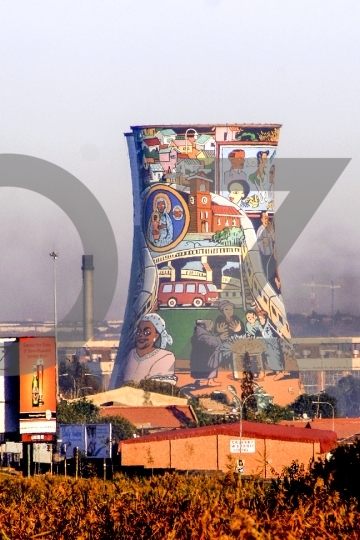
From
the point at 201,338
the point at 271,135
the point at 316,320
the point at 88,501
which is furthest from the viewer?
the point at 316,320

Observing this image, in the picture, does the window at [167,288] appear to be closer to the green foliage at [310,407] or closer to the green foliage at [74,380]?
the green foliage at [310,407]

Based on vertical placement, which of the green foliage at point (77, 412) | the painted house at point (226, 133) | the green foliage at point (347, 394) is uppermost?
the painted house at point (226, 133)

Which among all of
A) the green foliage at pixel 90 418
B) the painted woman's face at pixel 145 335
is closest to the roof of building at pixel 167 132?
the painted woman's face at pixel 145 335

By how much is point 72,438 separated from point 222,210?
3267 centimetres

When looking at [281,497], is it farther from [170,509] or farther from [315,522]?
[315,522]

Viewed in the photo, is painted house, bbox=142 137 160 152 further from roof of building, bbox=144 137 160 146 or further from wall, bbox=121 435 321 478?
wall, bbox=121 435 321 478

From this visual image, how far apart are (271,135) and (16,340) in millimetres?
35385

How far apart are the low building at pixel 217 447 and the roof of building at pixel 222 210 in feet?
99.0

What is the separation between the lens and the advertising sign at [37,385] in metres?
25.3

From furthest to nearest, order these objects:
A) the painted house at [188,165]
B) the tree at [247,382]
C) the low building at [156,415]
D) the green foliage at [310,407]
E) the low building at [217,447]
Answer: the green foliage at [310,407]
the tree at [247,382]
the painted house at [188,165]
the low building at [156,415]
the low building at [217,447]

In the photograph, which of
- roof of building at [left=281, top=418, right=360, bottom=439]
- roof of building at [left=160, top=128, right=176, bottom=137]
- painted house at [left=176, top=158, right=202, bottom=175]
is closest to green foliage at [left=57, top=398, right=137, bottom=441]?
roof of building at [left=281, top=418, right=360, bottom=439]

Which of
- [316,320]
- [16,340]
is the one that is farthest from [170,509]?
[316,320]

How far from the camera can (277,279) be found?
59.6 m

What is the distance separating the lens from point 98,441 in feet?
103
